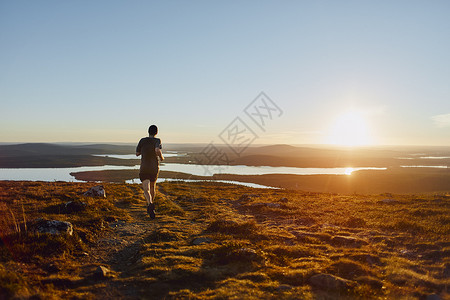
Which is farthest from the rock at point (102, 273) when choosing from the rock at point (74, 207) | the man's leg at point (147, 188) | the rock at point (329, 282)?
the rock at point (74, 207)

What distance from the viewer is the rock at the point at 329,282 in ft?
18.5

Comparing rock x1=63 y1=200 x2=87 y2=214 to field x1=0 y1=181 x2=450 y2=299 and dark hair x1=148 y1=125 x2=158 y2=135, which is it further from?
dark hair x1=148 y1=125 x2=158 y2=135

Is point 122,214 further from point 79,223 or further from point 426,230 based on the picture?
point 426,230

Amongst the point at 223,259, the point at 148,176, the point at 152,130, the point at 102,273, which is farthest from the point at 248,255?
the point at 152,130

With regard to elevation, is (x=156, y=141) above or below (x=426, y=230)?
above

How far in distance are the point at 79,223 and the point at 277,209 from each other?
32.0ft

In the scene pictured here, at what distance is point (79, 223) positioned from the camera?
9.58 metres

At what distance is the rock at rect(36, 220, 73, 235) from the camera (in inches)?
309

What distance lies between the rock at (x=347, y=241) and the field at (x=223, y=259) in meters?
0.03

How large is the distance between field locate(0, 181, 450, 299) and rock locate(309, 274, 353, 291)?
2 cm

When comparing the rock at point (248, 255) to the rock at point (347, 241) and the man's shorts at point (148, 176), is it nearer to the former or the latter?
the rock at point (347, 241)

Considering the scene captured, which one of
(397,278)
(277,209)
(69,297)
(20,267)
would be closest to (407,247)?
(397,278)

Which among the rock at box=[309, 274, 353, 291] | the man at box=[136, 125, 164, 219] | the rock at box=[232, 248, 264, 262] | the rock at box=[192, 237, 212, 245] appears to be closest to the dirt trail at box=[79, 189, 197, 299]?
the rock at box=[192, 237, 212, 245]

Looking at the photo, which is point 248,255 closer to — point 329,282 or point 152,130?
point 329,282
